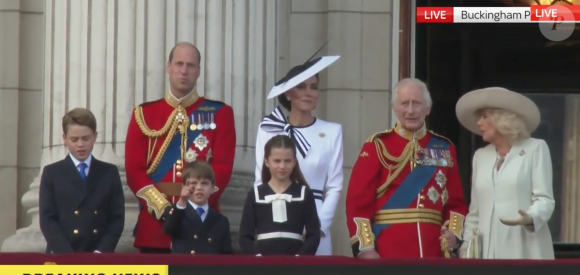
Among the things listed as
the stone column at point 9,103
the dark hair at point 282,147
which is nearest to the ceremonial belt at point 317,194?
the dark hair at point 282,147

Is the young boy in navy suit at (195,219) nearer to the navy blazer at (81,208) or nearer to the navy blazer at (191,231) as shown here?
the navy blazer at (191,231)

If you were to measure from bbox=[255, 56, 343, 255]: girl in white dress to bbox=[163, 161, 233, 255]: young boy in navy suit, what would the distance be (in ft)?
1.55

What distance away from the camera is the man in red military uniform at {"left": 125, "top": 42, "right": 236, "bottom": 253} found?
869 centimetres

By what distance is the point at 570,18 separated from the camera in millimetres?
11562

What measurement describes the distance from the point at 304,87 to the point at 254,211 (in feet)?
2.87

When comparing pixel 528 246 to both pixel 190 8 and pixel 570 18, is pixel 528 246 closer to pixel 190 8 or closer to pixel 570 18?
pixel 190 8

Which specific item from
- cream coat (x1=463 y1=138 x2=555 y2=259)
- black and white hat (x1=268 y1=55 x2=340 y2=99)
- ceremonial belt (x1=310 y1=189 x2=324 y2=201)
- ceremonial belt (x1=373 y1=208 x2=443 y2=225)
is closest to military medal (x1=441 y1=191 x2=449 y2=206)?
ceremonial belt (x1=373 y1=208 x2=443 y2=225)

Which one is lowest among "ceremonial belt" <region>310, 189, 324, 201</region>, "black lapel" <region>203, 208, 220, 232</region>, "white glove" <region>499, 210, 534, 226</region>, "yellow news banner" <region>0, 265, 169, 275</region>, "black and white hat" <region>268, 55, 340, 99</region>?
"yellow news banner" <region>0, 265, 169, 275</region>

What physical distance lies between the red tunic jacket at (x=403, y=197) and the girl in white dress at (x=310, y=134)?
0.31 metres

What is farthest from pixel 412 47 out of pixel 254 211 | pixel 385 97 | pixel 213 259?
pixel 213 259

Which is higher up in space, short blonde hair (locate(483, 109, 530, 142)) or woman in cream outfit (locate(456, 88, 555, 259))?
short blonde hair (locate(483, 109, 530, 142))

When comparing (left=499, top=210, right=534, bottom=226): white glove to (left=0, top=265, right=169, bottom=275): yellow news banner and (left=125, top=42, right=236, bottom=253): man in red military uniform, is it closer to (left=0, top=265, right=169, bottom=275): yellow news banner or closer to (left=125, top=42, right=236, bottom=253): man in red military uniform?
(left=125, top=42, right=236, bottom=253): man in red military uniform

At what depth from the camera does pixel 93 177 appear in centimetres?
854

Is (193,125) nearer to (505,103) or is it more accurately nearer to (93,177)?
(93,177)
